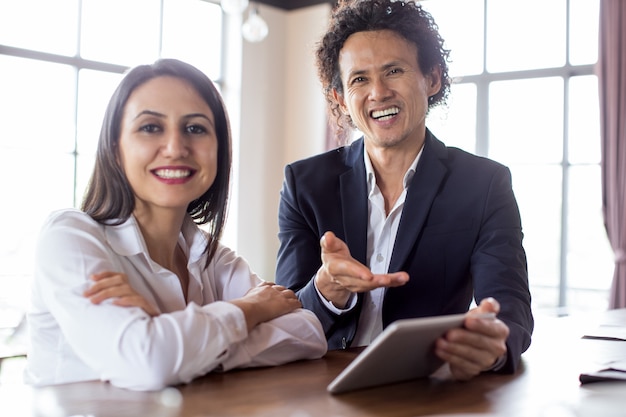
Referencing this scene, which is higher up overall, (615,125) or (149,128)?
(615,125)

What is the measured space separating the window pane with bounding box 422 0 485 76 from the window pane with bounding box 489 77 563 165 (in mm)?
344

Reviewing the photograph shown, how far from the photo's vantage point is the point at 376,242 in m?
2.27

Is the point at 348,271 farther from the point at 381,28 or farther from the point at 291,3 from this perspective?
→ the point at 291,3

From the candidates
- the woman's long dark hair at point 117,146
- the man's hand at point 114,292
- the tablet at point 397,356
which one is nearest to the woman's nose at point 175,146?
the woman's long dark hair at point 117,146

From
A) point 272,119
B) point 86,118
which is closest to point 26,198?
point 86,118

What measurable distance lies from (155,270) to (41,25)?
538cm

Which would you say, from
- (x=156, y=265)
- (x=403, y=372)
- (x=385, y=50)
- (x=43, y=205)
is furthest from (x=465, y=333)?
(x=43, y=205)

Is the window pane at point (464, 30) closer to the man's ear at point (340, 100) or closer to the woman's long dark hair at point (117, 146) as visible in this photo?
the man's ear at point (340, 100)

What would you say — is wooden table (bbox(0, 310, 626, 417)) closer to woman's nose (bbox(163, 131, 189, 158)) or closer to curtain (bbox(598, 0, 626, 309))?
woman's nose (bbox(163, 131, 189, 158))

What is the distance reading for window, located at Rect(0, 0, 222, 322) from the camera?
605cm

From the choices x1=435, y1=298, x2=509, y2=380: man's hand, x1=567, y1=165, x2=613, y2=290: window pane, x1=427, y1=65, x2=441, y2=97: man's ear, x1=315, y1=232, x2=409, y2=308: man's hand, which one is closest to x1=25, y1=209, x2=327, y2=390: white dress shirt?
x1=315, y1=232, x2=409, y2=308: man's hand

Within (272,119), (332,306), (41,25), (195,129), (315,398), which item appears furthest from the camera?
(272,119)

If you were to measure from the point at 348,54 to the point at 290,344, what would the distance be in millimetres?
1158

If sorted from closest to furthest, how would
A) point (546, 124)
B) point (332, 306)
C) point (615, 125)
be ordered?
1. point (332, 306)
2. point (615, 125)
3. point (546, 124)
